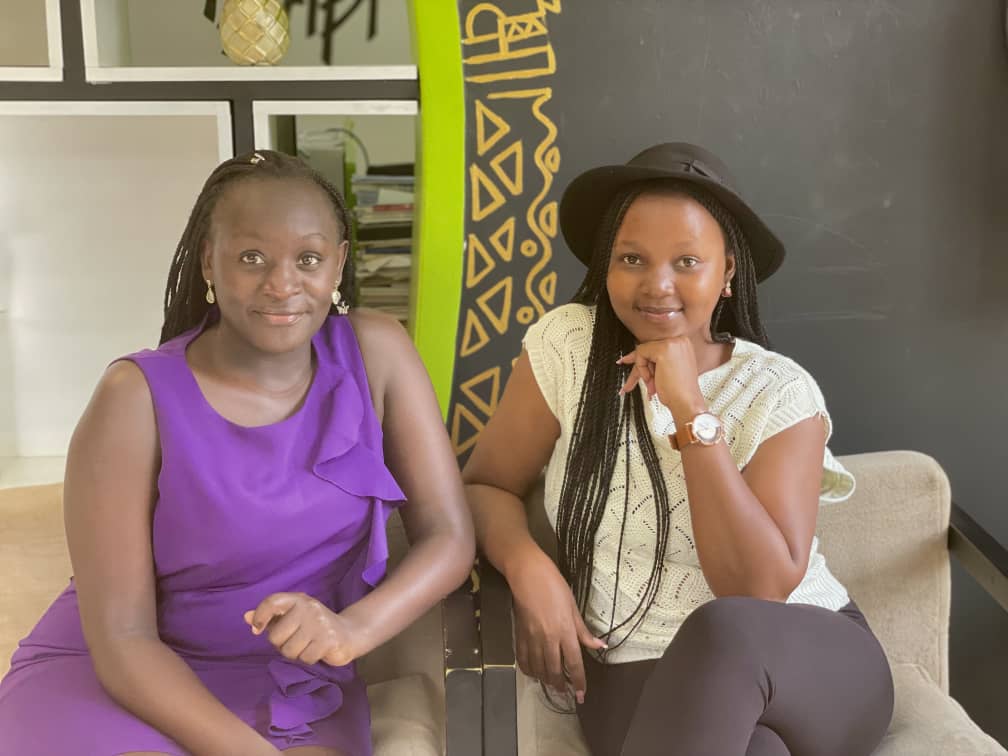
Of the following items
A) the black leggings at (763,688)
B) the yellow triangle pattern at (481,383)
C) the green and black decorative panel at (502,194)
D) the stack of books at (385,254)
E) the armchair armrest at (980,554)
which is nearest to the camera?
the black leggings at (763,688)

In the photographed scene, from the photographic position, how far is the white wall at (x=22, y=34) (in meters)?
2.21

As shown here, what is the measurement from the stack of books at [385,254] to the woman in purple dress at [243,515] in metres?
0.82

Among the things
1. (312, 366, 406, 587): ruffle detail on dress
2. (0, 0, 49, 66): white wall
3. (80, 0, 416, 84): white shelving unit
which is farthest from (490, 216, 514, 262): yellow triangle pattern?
(0, 0, 49, 66): white wall

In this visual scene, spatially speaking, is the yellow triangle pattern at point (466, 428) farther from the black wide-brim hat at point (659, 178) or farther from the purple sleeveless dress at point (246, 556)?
the purple sleeveless dress at point (246, 556)

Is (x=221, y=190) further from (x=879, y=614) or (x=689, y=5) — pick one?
(x=879, y=614)

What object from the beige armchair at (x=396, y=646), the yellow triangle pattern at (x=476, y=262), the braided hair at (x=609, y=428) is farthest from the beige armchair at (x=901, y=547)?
the yellow triangle pattern at (x=476, y=262)

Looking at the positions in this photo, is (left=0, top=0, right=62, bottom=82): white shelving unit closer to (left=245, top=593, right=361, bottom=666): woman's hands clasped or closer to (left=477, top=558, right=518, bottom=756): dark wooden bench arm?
(left=245, top=593, right=361, bottom=666): woman's hands clasped

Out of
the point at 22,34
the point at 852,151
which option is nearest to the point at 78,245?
the point at 22,34

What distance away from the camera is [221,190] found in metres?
1.56

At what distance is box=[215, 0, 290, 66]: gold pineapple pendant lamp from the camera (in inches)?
86.0

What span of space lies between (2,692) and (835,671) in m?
1.20

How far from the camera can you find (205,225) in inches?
62.2

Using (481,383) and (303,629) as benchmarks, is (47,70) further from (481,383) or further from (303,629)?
(303,629)

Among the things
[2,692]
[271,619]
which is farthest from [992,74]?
[2,692]
